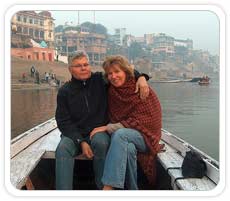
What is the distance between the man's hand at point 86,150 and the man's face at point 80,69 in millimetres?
327

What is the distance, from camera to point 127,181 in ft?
6.51

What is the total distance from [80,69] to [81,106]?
0.61 ft

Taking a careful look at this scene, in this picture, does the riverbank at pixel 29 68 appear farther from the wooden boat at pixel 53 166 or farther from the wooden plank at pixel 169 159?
the wooden plank at pixel 169 159

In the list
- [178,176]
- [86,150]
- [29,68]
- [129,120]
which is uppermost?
[29,68]

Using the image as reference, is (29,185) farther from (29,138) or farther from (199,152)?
(199,152)

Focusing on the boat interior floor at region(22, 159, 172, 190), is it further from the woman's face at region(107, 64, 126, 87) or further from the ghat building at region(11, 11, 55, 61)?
the ghat building at region(11, 11, 55, 61)

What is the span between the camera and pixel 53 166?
244 cm

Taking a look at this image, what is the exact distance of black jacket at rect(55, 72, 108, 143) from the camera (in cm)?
210

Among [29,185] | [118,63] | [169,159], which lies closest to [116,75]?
[118,63]
